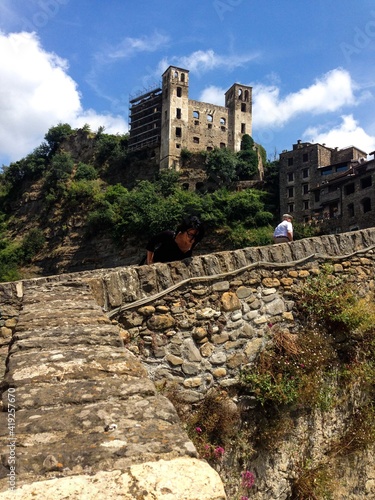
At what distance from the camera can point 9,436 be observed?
1.95 m

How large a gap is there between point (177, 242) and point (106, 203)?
46.2m

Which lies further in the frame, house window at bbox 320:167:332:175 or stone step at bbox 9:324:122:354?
house window at bbox 320:167:332:175

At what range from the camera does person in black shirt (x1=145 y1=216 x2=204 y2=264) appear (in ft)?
17.4

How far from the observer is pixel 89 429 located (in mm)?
2051

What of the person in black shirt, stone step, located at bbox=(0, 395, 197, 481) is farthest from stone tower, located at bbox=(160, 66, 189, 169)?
stone step, located at bbox=(0, 395, 197, 481)

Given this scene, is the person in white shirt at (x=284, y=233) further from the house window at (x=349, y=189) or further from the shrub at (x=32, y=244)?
the shrub at (x=32, y=244)

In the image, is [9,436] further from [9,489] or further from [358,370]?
[358,370]

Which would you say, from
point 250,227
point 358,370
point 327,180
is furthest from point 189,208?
point 358,370

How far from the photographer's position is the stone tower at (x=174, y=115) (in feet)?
186

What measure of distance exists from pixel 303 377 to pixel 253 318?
87cm

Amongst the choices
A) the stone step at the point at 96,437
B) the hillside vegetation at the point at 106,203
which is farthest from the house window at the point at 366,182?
the stone step at the point at 96,437

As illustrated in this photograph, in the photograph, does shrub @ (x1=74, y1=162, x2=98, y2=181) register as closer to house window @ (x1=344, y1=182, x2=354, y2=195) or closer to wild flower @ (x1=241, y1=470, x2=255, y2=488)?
house window @ (x1=344, y1=182, x2=354, y2=195)

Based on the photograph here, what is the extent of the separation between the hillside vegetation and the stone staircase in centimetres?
3867

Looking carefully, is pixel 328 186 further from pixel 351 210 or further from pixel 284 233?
pixel 284 233
